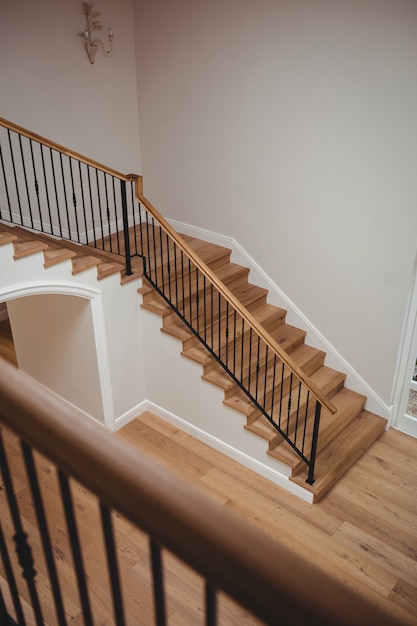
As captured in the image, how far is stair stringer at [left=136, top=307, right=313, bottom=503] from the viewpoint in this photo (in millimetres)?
5285

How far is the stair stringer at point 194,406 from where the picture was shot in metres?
5.29

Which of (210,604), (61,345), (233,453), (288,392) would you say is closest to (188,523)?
(210,604)

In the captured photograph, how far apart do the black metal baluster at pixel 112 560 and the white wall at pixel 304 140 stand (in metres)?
4.70

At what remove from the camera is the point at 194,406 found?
5742mm

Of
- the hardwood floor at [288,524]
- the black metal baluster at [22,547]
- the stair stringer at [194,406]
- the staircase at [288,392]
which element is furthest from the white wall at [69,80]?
the black metal baluster at [22,547]

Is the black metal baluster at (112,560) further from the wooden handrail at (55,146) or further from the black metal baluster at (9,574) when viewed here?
the wooden handrail at (55,146)

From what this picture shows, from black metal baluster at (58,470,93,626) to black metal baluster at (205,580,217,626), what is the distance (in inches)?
10.8

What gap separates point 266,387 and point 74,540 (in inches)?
180

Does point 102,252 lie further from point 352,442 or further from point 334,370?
point 352,442

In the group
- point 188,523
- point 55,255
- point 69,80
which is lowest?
point 55,255

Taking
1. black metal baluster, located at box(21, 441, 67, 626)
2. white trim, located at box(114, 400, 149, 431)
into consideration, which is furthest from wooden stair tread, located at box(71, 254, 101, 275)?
black metal baluster, located at box(21, 441, 67, 626)

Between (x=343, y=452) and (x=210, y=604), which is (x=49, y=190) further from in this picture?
(x=210, y=604)

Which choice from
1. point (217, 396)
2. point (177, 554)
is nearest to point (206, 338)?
point (217, 396)

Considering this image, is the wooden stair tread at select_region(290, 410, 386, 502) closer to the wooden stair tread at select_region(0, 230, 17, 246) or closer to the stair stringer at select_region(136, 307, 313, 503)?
the stair stringer at select_region(136, 307, 313, 503)
